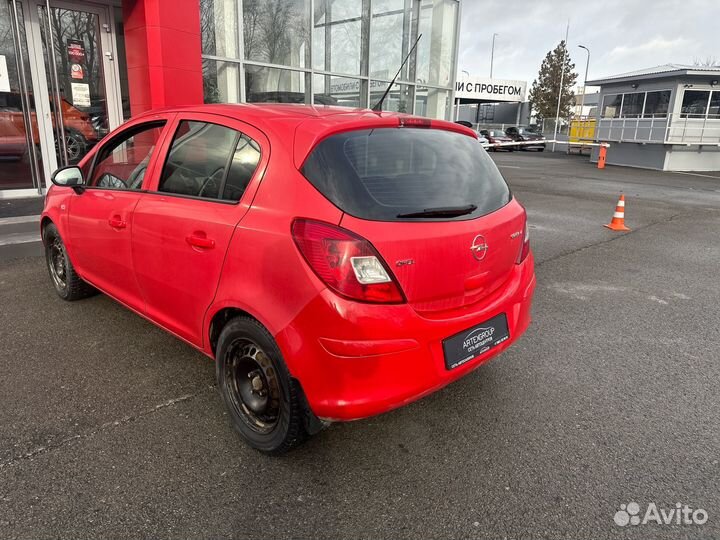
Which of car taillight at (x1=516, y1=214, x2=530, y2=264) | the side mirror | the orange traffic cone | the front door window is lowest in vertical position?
the orange traffic cone

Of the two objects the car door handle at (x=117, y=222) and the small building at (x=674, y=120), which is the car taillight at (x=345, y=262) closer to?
the car door handle at (x=117, y=222)

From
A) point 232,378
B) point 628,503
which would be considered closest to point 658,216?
point 628,503

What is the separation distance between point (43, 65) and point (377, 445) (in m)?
9.00

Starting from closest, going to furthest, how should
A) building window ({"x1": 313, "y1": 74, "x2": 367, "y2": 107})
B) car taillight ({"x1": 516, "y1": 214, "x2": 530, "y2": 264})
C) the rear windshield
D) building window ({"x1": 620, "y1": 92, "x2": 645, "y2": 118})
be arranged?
the rear windshield < car taillight ({"x1": 516, "y1": 214, "x2": 530, "y2": 264}) < building window ({"x1": 313, "y1": 74, "x2": 367, "y2": 107}) < building window ({"x1": 620, "y1": 92, "x2": 645, "y2": 118})

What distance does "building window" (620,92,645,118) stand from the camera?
24.8m

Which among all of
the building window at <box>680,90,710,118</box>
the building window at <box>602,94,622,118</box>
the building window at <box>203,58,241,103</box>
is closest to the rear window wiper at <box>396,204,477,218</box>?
the building window at <box>203,58,241,103</box>

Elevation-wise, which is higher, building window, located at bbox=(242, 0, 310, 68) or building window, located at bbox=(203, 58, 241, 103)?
building window, located at bbox=(242, 0, 310, 68)

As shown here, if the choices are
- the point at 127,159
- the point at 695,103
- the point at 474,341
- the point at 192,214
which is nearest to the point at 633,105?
the point at 695,103

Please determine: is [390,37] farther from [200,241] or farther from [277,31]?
[200,241]

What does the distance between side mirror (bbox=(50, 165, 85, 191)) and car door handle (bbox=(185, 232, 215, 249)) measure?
161cm

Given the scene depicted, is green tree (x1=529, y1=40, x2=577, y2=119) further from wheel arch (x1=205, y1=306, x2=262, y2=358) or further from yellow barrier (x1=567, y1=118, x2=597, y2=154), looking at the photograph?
wheel arch (x1=205, y1=306, x2=262, y2=358)

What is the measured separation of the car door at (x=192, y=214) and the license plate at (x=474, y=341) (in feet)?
3.78

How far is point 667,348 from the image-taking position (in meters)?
3.84

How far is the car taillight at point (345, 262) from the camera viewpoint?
2.08 meters
